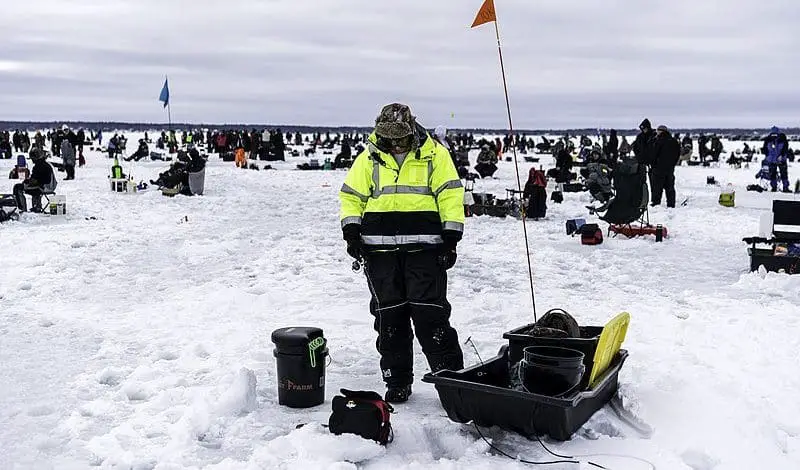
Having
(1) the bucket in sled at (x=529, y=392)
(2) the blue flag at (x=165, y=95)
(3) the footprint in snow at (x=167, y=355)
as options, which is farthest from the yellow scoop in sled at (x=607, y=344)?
(2) the blue flag at (x=165, y=95)

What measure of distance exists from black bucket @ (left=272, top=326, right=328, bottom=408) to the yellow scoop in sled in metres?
1.54

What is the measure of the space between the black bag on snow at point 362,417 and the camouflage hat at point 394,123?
4.67 feet

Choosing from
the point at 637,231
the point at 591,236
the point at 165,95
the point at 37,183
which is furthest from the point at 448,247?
the point at 165,95

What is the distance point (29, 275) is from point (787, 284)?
7969 millimetres

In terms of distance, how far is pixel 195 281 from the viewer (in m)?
8.46

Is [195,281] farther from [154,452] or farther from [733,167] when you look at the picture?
[733,167]

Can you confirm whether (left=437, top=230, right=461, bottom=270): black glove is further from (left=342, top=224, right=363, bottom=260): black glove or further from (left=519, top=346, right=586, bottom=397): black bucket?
(left=519, top=346, right=586, bottom=397): black bucket

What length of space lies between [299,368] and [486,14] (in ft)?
9.62

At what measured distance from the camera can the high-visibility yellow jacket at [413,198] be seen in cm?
445

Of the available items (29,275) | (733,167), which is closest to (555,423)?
(29,275)

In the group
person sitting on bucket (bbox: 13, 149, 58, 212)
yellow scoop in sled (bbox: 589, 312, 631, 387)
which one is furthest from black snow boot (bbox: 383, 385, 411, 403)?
person sitting on bucket (bbox: 13, 149, 58, 212)

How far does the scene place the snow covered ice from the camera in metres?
3.87

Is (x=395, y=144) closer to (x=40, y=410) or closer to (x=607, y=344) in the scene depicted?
(x=607, y=344)

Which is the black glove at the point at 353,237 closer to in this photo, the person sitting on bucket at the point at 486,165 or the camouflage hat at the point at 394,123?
the camouflage hat at the point at 394,123
